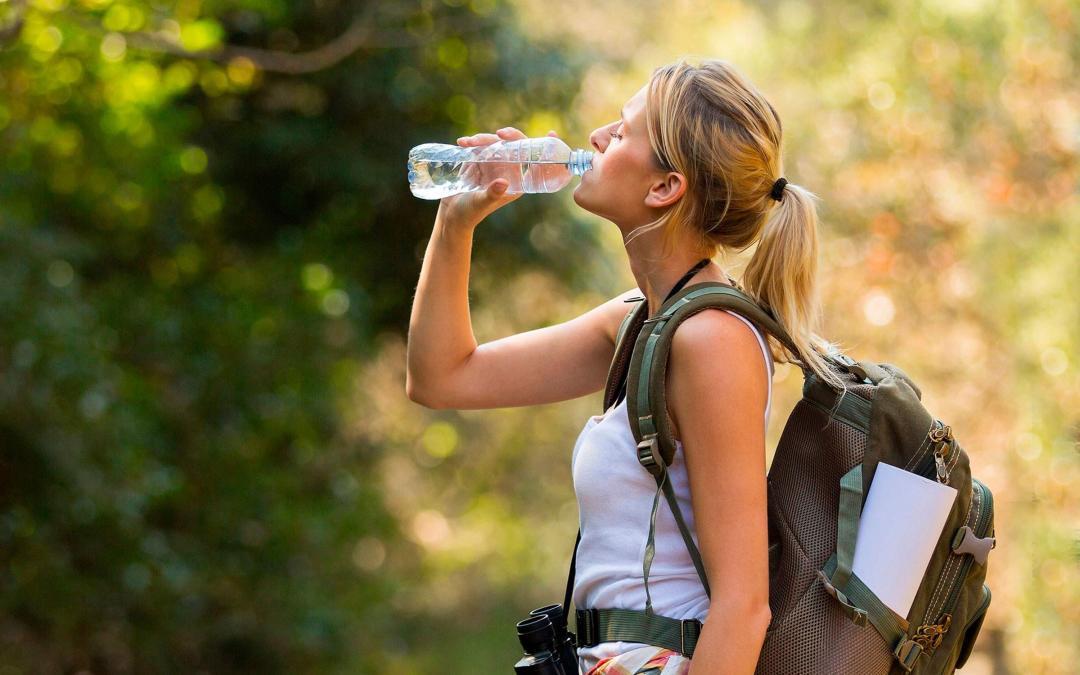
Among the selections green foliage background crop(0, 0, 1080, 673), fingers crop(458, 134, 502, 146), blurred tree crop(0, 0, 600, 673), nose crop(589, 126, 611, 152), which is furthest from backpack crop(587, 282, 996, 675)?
blurred tree crop(0, 0, 600, 673)

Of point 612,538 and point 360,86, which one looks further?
point 360,86

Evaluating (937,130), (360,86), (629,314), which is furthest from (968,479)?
(937,130)

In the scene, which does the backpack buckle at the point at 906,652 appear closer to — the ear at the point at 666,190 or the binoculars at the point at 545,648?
the binoculars at the point at 545,648

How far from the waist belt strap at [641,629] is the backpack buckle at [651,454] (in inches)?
8.2

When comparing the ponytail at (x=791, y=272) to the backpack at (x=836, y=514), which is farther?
the ponytail at (x=791, y=272)

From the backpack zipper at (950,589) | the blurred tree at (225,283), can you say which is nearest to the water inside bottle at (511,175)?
the backpack zipper at (950,589)

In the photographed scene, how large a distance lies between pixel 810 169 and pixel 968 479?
9.02 meters

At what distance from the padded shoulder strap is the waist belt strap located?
0.22 metres

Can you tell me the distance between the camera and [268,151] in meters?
6.46

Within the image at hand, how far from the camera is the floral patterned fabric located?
1.68 metres

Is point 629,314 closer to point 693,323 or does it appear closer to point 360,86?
point 693,323

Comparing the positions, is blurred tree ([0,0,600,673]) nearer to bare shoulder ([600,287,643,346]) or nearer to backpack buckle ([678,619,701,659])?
bare shoulder ([600,287,643,346])

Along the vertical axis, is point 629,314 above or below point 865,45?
below

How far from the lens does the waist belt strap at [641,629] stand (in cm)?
170
